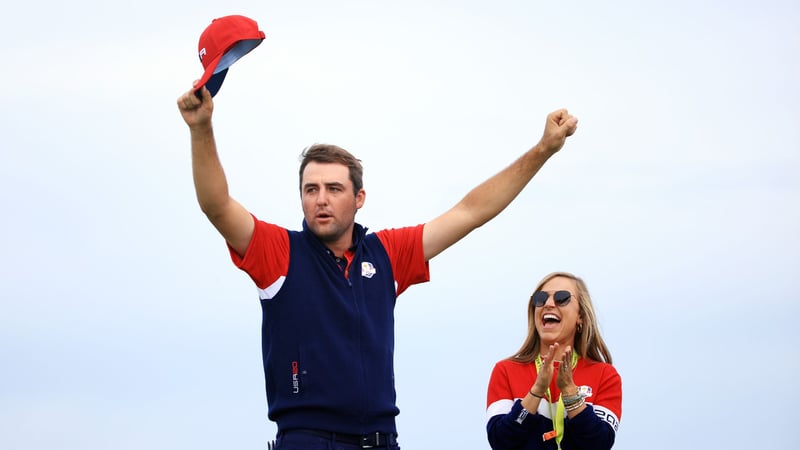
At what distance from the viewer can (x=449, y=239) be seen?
26.7ft

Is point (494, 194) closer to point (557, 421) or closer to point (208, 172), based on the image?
point (557, 421)

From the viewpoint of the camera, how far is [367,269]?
25.2 feet

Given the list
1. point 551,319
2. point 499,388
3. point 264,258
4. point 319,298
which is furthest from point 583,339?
point 264,258

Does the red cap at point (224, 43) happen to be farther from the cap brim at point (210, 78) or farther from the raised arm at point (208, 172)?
the raised arm at point (208, 172)

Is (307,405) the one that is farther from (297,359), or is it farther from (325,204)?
(325,204)

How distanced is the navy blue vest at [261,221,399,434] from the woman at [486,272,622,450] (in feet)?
4.02

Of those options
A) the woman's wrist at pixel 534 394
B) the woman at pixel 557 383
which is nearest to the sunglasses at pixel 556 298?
the woman at pixel 557 383

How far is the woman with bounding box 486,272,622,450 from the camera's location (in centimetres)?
817

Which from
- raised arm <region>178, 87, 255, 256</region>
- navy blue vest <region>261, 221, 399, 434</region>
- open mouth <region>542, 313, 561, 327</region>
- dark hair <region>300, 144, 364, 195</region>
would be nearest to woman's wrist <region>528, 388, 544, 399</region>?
open mouth <region>542, 313, 561, 327</region>

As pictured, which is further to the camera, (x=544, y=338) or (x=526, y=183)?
(x=544, y=338)

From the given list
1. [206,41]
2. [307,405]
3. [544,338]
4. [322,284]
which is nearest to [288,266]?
[322,284]

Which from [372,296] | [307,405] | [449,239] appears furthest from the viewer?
[449,239]

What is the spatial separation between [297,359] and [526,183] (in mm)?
2149

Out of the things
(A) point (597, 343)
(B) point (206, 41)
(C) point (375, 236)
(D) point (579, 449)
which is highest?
(B) point (206, 41)
